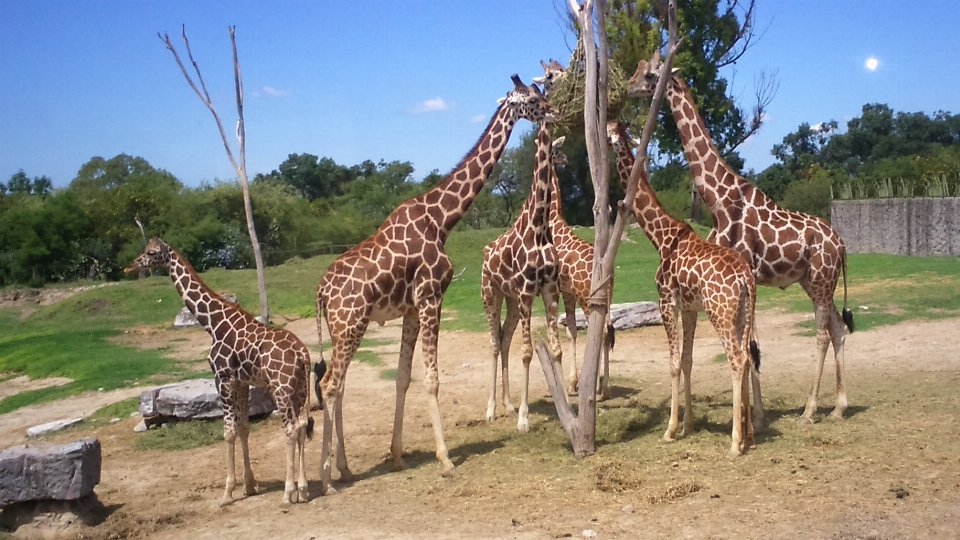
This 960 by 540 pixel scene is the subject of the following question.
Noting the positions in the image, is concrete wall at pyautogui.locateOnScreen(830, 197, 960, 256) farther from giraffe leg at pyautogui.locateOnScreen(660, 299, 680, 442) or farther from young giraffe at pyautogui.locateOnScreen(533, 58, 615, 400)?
giraffe leg at pyautogui.locateOnScreen(660, 299, 680, 442)

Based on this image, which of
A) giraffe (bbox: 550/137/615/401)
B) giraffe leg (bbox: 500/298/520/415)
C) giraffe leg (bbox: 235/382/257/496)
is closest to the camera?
giraffe leg (bbox: 235/382/257/496)

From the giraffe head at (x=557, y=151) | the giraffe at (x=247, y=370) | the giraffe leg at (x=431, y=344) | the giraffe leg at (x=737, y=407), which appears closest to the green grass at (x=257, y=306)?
the giraffe head at (x=557, y=151)

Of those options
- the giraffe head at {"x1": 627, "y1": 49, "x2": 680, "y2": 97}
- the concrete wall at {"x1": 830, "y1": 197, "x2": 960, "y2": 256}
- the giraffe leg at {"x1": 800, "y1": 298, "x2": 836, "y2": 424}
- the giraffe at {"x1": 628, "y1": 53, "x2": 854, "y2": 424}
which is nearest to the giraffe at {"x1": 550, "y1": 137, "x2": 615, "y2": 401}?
the giraffe head at {"x1": 627, "y1": 49, "x2": 680, "y2": 97}

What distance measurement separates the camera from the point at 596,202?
7.50 meters

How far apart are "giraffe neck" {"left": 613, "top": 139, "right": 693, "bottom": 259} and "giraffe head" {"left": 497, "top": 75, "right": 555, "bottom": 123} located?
2.94 ft

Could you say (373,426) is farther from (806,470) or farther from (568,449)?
(806,470)

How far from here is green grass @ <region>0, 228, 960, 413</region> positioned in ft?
45.5

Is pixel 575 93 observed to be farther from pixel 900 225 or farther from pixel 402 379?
pixel 900 225

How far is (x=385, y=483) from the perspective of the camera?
24.7 feet

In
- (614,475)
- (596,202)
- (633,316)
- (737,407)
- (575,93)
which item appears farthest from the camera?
(633,316)

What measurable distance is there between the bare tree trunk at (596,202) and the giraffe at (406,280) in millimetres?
1146

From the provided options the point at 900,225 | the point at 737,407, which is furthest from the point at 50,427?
the point at 900,225

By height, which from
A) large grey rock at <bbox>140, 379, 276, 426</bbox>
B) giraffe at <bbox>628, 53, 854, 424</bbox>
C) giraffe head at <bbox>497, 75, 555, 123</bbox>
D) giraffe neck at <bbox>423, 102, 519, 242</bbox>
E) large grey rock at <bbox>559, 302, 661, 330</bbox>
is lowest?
large grey rock at <bbox>140, 379, 276, 426</bbox>

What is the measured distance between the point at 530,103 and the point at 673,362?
3.06 metres
